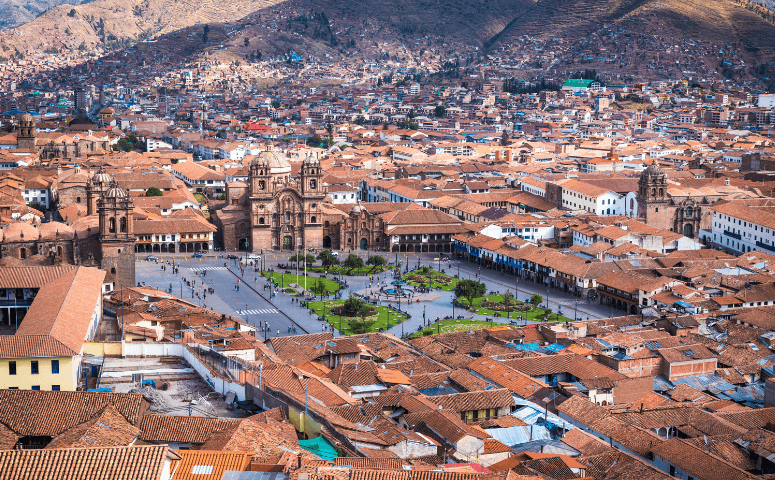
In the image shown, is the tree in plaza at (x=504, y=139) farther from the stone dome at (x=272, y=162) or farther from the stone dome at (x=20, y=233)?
the stone dome at (x=20, y=233)

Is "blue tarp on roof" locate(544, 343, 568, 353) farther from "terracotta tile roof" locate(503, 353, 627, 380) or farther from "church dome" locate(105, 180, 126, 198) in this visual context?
"church dome" locate(105, 180, 126, 198)

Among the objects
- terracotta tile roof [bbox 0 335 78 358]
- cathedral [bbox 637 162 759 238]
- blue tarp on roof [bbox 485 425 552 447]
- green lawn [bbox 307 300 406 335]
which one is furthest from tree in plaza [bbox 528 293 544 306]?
terracotta tile roof [bbox 0 335 78 358]

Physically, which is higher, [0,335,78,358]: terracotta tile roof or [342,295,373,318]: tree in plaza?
[0,335,78,358]: terracotta tile roof

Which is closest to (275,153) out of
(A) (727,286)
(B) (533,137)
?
(A) (727,286)

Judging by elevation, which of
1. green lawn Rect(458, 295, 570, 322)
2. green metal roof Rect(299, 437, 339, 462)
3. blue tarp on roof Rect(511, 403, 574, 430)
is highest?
green metal roof Rect(299, 437, 339, 462)

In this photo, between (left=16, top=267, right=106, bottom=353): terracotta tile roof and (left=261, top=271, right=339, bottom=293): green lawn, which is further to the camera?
(left=261, top=271, right=339, bottom=293): green lawn

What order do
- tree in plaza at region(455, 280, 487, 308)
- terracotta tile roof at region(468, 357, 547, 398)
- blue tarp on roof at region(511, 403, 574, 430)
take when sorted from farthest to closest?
tree in plaza at region(455, 280, 487, 308) → terracotta tile roof at region(468, 357, 547, 398) → blue tarp on roof at region(511, 403, 574, 430)

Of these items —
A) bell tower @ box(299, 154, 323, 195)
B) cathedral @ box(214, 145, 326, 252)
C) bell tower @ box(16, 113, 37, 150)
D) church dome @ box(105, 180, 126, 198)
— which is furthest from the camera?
bell tower @ box(16, 113, 37, 150)

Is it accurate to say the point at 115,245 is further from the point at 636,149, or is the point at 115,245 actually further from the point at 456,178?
the point at 636,149
